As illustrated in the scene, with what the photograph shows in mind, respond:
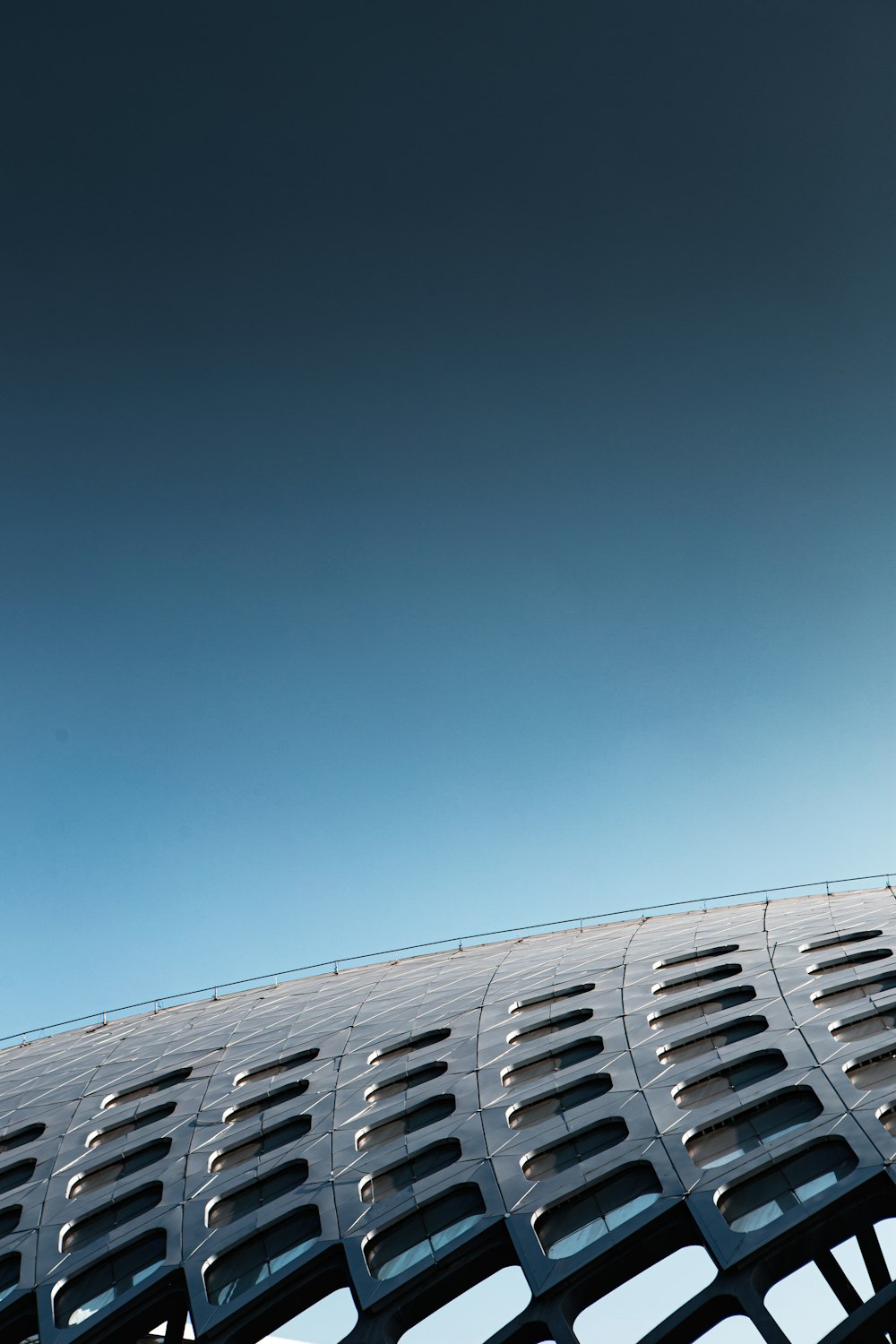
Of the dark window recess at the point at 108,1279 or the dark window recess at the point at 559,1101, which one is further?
the dark window recess at the point at 559,1101

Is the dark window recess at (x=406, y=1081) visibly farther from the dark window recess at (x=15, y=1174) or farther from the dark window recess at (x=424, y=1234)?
the dark window recess at (x=15, y=1174)

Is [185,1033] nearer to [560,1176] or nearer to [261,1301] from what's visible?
[261,1301]

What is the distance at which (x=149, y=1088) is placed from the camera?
33375 mm

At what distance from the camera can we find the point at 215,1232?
→ 23.6 meters

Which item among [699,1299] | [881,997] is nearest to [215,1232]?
[699,1299]

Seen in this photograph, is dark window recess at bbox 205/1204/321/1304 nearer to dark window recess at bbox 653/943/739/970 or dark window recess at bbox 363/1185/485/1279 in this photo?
dark window recess at bbox 363/1185/485/1279

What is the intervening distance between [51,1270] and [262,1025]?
1355cm

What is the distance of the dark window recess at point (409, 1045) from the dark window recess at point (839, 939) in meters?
12.4

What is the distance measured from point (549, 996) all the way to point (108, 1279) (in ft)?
50.7

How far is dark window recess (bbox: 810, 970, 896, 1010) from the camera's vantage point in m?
27.6

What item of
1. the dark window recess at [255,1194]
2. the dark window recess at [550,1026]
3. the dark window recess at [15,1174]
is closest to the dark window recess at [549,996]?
the dark window recess at [550,1026]

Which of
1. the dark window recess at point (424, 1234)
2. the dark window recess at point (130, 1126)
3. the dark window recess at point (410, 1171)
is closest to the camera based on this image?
the dark window recess at point (424, 1234)

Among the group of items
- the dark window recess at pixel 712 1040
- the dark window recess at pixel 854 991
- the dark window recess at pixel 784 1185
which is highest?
the dark window recess at pixel 854 991

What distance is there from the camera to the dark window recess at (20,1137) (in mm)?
31234
